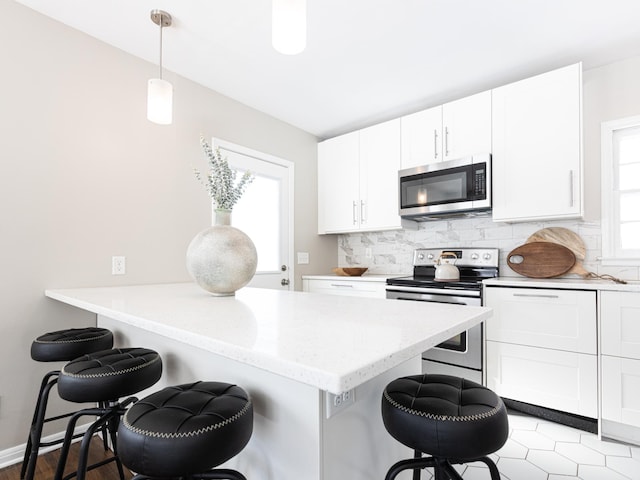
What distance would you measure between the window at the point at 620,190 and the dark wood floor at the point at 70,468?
10.9 feet

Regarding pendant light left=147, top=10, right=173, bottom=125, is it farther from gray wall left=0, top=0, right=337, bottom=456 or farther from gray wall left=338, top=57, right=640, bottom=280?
gray wall left=338, top=57, right=640, bottom=280

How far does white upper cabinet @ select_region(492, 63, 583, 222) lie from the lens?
7.55ft

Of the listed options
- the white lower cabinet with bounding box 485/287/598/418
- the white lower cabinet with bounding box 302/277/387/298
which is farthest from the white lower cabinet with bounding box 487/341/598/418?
the white lower cabinet with bounding box 302/277/387/298

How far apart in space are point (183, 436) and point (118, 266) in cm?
178

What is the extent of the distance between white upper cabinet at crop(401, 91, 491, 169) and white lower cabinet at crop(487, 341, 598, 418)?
4.96 feet

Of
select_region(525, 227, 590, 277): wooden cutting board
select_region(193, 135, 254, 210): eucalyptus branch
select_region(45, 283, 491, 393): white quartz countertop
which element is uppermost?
select_region(193, 135, 254, 210): eucalyptus branch

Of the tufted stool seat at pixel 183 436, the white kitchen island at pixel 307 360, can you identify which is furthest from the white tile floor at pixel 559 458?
the tufted stool seat at pixel 183 436

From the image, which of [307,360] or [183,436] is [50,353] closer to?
[183,436]

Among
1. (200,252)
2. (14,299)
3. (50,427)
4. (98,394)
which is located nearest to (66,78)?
(14,299)

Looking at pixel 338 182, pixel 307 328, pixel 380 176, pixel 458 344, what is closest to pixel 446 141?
pixel 380 176

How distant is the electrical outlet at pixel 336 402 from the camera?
917mm

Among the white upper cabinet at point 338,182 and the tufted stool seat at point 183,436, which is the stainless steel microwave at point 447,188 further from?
the tufted stool seat at point 183,436

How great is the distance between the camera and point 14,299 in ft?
5.99

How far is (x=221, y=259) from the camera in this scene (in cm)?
150
